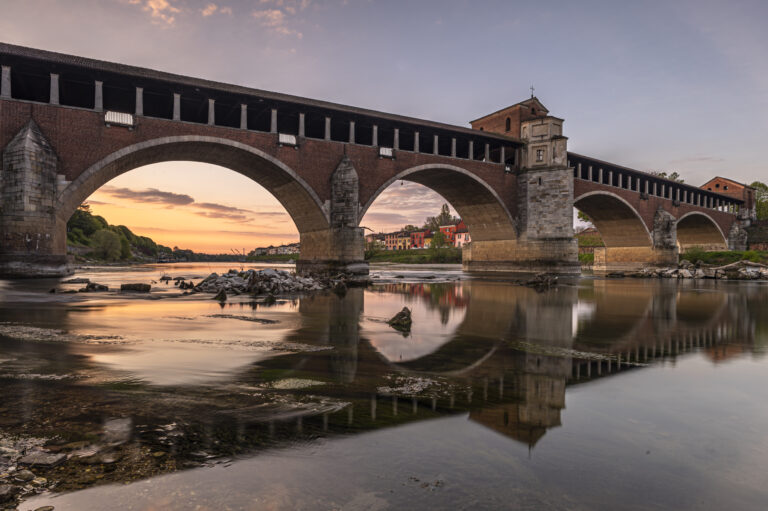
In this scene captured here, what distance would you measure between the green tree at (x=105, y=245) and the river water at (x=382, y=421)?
101367 millimetres

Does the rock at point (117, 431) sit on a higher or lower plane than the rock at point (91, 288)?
higher

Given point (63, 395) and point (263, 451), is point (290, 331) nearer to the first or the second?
point (63, 395)

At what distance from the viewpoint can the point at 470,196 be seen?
40625mm

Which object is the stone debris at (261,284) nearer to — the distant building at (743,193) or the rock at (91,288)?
the rock at (91,288)

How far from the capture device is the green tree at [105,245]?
3647 inches

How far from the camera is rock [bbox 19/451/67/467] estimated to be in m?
2.40

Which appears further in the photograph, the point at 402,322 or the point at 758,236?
the point at 758,236

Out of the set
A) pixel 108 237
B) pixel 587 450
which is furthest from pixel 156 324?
pixel 108 237

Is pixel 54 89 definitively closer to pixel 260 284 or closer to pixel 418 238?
pixel 260 284

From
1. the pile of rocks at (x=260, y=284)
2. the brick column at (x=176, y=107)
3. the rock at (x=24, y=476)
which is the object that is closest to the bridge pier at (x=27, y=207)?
the brick column at (x=176, y=107)

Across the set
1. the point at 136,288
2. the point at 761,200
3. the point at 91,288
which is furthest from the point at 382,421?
the point at 761,200

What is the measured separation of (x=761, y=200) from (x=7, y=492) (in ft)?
453

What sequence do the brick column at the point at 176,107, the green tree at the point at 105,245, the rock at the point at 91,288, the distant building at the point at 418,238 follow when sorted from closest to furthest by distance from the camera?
1. the rock at the point at 91,288
2. the brick column at the point at 176,107
3. the green tree at the point at 105,245
4. the distant building at the point at 418,238

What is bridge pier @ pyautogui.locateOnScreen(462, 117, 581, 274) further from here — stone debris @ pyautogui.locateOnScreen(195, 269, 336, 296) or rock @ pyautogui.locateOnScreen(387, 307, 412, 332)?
rock @ pyautogui.locateOnScreen(387, 307, 412, 332)
